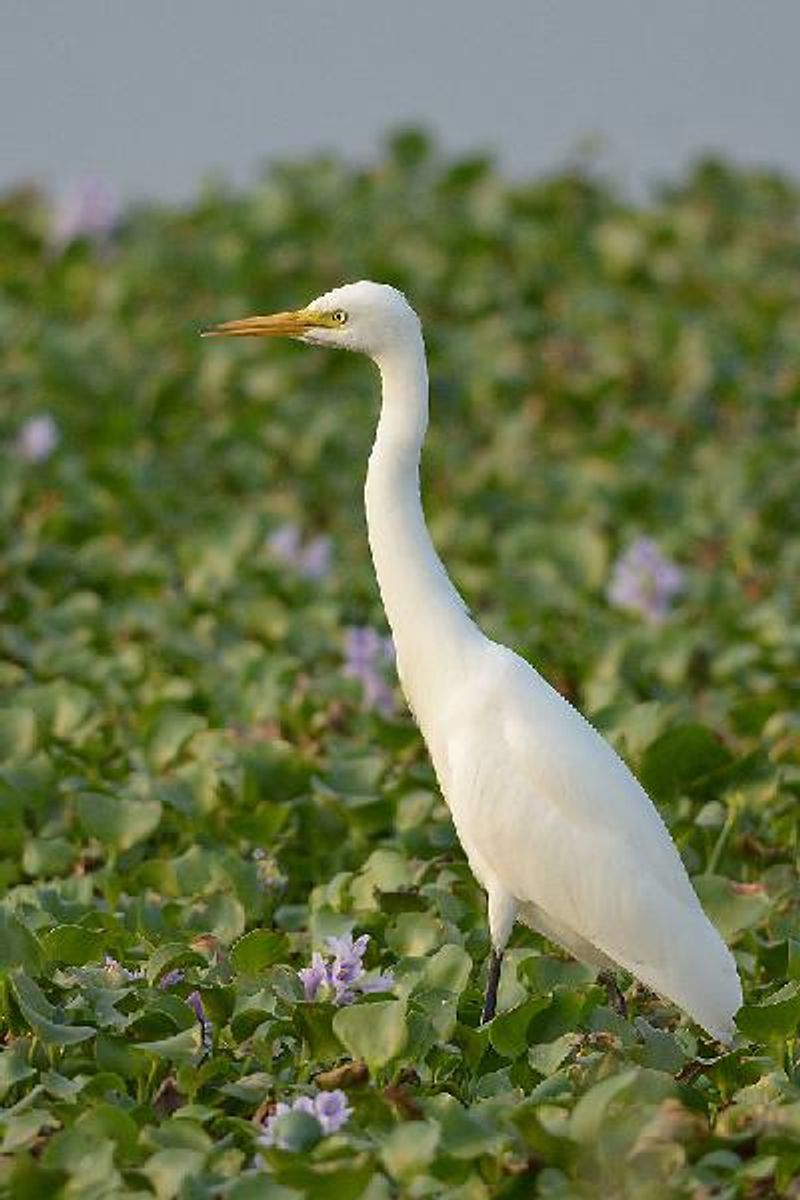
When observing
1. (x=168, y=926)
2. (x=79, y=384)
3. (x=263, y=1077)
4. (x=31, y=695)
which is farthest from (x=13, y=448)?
(x=263, y=1077)

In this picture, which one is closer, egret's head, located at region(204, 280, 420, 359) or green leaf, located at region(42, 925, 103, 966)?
green leaf, located at region(42, 925, 103, 966)

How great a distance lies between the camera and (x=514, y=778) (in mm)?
4863

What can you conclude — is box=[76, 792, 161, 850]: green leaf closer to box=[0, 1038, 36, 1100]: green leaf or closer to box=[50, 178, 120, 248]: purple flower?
box=[0, 1038, 36, 1100]: green leaf

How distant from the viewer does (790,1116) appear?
4.05 metres

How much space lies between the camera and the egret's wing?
4.80m

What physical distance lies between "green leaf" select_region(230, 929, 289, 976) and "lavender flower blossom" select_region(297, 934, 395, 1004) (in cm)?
12

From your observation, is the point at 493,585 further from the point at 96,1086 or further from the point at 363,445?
the point at 96,1086

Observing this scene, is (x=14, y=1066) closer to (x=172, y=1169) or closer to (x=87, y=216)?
(x=172, y=1169)

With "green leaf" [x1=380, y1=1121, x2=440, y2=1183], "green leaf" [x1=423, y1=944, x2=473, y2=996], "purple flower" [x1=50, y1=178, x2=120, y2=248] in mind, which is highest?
"green leaf" [x1=380, y1=1121, x2=440, y2=1183]

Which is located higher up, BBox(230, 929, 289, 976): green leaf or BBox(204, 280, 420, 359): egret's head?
BBox(204, 280, 420, 359): egret's head

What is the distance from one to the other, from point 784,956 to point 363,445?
473cm

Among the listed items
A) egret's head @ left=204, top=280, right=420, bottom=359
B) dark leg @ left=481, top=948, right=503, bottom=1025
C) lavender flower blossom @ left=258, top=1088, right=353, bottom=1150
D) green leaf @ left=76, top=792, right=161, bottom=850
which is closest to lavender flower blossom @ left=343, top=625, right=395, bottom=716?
green leaf @ left=76, top=792, right=161, bottom=850

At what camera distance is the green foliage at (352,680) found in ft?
13.6

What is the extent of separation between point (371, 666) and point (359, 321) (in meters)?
2.03
